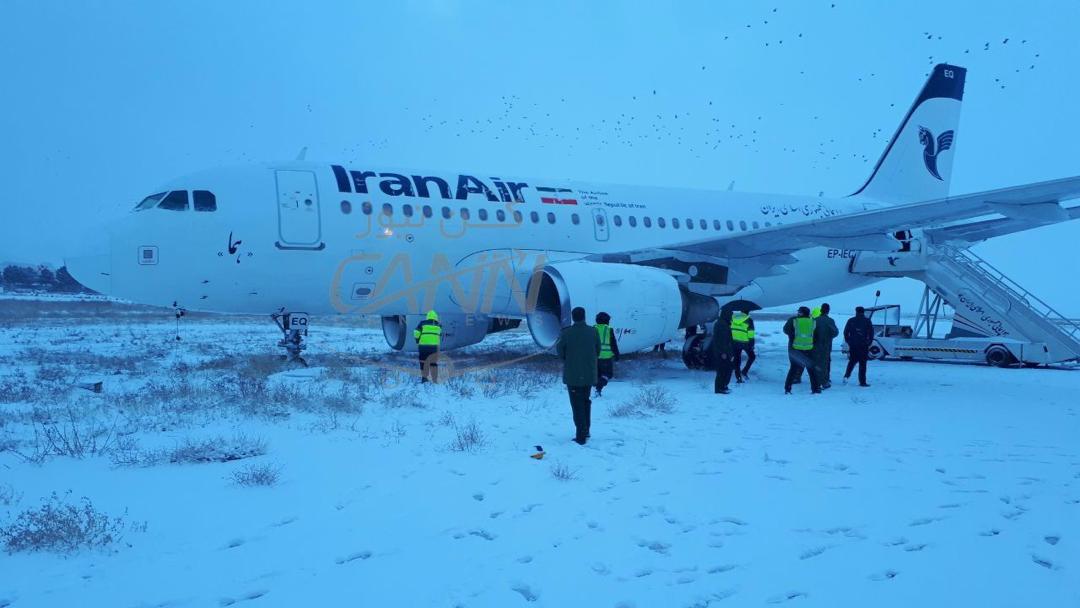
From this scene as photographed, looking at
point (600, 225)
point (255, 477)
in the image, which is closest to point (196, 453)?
point (255, 477)

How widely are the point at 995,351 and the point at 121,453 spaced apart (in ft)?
56.5

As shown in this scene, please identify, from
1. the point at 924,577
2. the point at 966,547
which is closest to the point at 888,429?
the point at 966,547

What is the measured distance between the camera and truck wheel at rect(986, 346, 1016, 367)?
1578cm

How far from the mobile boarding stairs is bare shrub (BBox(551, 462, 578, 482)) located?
14115 mm

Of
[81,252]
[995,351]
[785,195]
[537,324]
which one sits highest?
[785,195]

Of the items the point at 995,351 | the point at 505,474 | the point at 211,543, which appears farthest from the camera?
the point at 995,351

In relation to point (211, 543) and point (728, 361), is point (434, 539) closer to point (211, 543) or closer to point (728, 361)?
point (211, 543)

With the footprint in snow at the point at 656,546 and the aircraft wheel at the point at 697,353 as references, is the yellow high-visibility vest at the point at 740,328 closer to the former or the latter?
the aircraft wheel at the point at 697,353

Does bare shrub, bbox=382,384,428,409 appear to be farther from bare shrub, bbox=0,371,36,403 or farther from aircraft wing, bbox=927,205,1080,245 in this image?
aircraft wing, bbox=927,205,1080,245

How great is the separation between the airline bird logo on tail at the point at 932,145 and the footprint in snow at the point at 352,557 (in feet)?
67.7

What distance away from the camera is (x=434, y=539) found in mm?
4504

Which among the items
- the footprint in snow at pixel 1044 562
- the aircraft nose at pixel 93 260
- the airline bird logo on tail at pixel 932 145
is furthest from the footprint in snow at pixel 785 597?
the airline bird logo on tail at pixel 932 145

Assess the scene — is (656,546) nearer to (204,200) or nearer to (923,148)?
(204,200)

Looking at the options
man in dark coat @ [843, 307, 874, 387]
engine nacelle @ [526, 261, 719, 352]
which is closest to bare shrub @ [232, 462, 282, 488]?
engine nacelle @ [526, 261, 719, 352]
